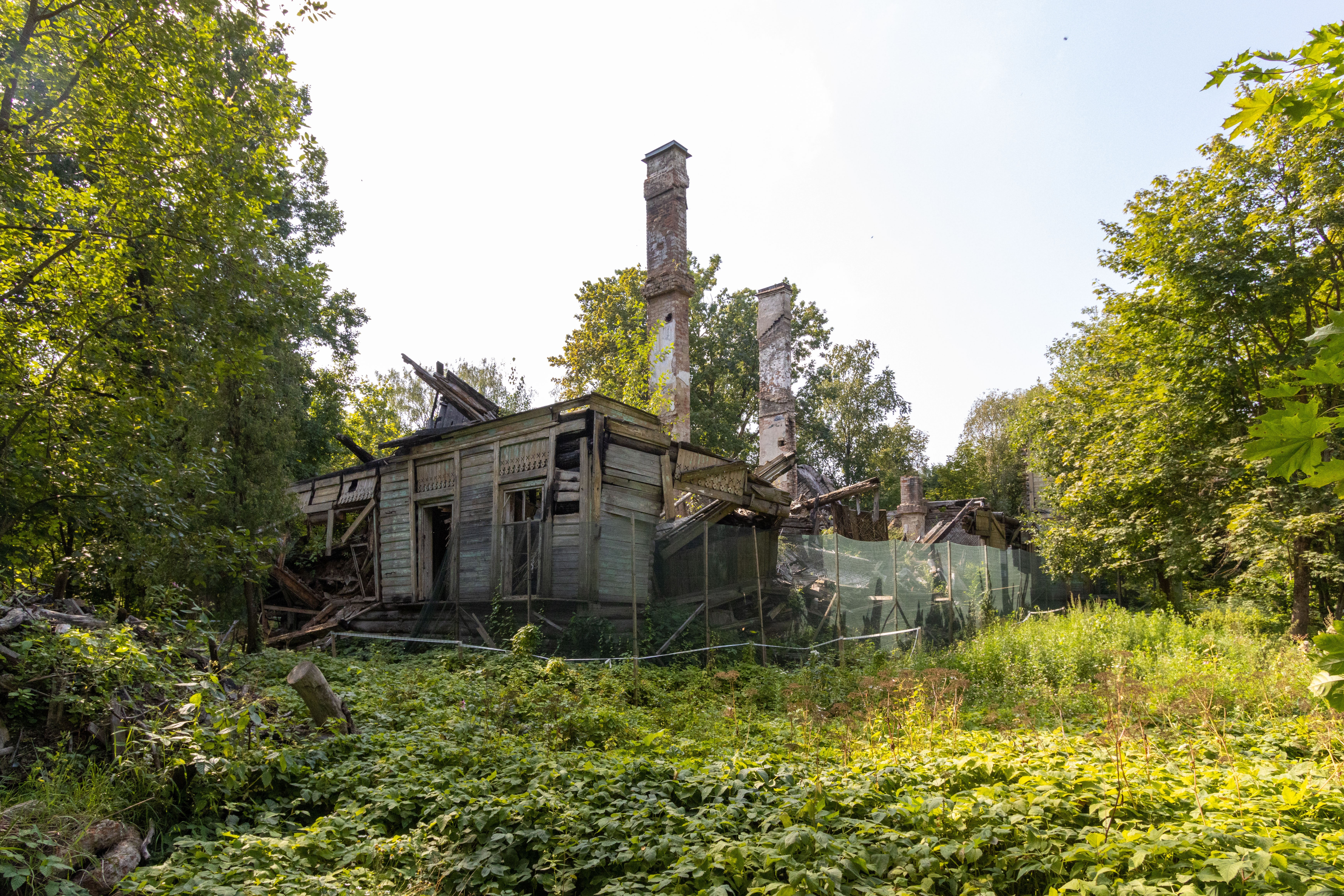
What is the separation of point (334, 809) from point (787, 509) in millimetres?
11413

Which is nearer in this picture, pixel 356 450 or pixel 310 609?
pixel 310 609

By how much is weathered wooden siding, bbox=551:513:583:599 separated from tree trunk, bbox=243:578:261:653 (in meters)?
4.55

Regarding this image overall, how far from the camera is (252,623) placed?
10.8 meters

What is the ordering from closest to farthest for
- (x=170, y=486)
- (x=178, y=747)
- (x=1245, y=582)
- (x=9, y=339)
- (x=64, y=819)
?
(x=64, y=819), (x=178, y=747), (x=9, y=339), (x=170, y=486), (x=1245, y=582)

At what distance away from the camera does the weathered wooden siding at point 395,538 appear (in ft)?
47.3

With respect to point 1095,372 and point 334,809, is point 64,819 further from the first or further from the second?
point 1095,372

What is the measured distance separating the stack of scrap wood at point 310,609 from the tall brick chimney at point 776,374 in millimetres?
9973

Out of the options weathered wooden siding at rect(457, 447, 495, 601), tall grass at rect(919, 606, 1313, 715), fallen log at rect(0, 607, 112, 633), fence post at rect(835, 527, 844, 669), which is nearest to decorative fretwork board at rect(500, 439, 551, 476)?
weathered wooden siding at rect(457, 447, 495, 601)

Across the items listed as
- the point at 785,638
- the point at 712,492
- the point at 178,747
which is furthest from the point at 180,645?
the point at 785,638

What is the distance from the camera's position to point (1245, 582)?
504 inches

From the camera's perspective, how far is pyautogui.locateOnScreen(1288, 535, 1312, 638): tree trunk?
449 inches

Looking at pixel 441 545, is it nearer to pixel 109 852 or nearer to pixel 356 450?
pixel 356 450

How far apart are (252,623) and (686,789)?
9.31 meters

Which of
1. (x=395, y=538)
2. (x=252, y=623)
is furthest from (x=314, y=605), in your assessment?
(x=252, y=623)
